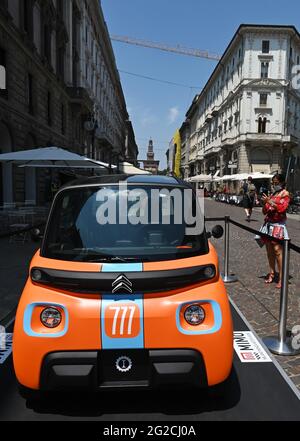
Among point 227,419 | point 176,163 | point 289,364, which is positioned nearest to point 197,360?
Answer: point 227,419

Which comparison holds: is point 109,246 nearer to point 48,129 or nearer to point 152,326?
point 152,326

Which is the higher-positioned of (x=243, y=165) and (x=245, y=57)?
(x=245, y=57)

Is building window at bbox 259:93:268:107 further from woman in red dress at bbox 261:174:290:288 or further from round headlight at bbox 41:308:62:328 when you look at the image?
round headlight at bbox 41:308:62:328

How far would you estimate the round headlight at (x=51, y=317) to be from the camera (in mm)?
2508

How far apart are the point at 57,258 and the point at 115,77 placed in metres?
65.1

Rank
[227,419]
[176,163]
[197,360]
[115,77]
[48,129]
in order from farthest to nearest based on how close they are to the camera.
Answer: [176,163]
[115,77]
[48,129]
[227,419]
[197,360]

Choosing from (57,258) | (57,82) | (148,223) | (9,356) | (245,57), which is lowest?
(9,356)

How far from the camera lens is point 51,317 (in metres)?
2.51

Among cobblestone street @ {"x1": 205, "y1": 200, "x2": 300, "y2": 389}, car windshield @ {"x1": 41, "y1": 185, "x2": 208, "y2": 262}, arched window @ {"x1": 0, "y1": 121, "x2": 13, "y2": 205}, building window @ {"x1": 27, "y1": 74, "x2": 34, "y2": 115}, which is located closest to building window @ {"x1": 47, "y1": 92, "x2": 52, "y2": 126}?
building window @ {"x1": 27, "y1": 74, "x2": 34, "y2": 115}

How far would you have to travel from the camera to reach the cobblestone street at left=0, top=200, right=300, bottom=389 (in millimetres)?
4500

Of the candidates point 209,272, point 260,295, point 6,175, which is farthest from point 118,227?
point 6,175

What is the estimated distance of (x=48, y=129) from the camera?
840 inches

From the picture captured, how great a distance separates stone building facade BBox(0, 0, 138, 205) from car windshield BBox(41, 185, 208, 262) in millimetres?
13099

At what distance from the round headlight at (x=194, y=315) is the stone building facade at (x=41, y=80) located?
14.3 metres
